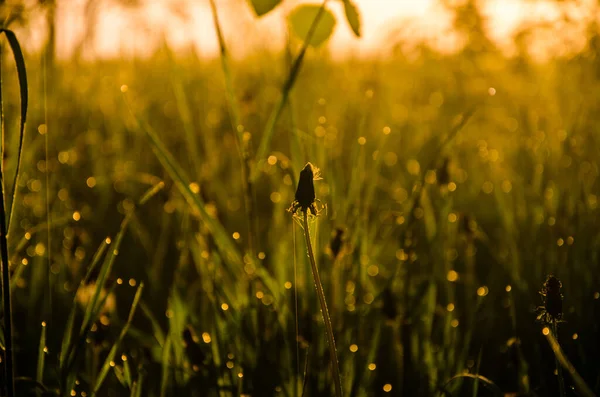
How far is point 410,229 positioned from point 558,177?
32.6 inches

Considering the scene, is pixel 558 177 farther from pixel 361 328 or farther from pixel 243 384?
pixel 243 384

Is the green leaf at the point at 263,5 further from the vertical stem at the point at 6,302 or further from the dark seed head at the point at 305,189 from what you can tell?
the vertical stem at the point at 6,302

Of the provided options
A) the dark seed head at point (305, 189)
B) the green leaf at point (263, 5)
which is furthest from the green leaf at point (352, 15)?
the dark seed head at point (305, 189)

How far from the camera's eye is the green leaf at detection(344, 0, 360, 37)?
76 cm

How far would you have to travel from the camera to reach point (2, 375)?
901 mm

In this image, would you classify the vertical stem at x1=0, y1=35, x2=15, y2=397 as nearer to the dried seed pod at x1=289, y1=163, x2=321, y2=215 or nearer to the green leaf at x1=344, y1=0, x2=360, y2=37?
Answer: the dried seed pod at x1=289, y1=163, x2=321, y2=215

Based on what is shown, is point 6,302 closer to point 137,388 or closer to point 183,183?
point 137,388

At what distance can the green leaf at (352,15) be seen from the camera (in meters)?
0.76

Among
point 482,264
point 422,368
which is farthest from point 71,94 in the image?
point 422,368

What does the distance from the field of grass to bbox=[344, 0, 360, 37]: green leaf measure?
308 millimetres

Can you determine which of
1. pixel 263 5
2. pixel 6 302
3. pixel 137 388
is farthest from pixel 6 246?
pixel 263 5

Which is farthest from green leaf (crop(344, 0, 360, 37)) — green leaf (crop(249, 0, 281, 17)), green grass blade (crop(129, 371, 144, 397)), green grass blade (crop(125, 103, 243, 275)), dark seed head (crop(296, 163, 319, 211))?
green grass blade (crop(129, 371, 144, 397))

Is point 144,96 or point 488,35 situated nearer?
point 488,35

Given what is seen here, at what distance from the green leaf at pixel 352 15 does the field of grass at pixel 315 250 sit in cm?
31
